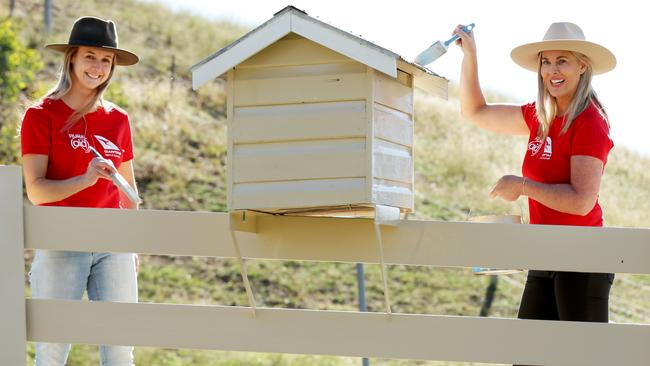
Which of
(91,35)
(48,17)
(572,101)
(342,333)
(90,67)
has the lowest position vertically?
(342,333)

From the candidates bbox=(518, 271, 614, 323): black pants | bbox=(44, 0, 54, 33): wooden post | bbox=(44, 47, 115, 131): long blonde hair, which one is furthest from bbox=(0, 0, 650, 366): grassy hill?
bbox=(518, 271, 614, 323): black pants

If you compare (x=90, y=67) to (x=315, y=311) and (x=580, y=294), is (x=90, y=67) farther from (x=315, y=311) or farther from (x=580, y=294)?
(x=580, y=294)

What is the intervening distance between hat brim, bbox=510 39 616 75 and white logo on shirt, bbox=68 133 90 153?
6.19 feet

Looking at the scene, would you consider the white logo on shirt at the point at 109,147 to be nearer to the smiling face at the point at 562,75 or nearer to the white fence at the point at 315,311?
the white fence at the point at 315,311

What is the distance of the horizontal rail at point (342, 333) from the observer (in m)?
3.63

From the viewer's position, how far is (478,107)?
471cm

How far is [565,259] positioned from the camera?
3.69 meters

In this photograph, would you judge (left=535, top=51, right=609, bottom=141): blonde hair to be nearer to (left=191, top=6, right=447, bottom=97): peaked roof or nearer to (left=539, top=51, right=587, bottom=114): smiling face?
(left=539, top=51, right=587, bottom=114): smiling face

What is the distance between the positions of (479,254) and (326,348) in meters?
0.65

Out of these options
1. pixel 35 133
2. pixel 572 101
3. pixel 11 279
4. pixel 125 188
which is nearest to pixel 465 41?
pixel 572 101

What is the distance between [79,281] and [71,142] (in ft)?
1.99

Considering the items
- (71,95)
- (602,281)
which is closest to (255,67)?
(71,95)

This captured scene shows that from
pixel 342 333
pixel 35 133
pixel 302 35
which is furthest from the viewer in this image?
pixel 35 133

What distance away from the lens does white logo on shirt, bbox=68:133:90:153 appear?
4.54 metres
